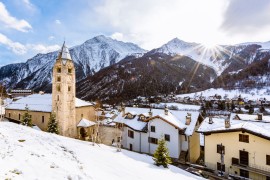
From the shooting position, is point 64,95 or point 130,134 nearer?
point 130,134

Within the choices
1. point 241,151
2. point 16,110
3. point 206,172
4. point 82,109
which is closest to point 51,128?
point 82,109

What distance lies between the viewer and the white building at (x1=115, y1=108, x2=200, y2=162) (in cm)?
3566

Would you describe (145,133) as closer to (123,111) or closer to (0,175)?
(123,111)

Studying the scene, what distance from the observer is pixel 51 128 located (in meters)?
43.0

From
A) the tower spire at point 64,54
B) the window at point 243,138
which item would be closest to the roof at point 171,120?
the window at point 243,138

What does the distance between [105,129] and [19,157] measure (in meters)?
47.4

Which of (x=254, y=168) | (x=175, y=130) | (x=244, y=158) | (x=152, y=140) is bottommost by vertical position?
(x=254, y=168)

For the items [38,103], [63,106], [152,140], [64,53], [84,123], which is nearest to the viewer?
[152,140]

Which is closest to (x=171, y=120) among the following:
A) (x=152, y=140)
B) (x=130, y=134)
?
(x=152, y=140)

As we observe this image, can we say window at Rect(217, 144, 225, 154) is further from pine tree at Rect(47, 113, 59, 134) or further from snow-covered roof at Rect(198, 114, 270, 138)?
pine tree at Rect(47, 113, 59, 134)

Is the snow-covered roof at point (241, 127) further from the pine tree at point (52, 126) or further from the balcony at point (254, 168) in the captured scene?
the pine tree at point (52, 126)

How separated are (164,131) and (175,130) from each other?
84.1 inches

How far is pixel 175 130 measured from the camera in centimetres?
3581

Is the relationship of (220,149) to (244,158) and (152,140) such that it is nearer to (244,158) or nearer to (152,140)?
(244,158)
